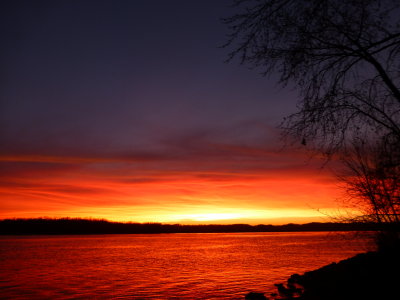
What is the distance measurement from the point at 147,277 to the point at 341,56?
30.7 metres

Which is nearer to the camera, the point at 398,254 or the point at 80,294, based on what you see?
the point at 398,254

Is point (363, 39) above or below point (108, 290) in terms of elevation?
above

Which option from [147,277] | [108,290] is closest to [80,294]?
[108,290]

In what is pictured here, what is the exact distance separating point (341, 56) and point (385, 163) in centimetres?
195

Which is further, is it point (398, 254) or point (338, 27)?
point (398, 254)

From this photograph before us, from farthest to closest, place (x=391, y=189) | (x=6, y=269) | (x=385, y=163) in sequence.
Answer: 1. (x=6, y=269)
2. (x=391, y=189)
3. (x=385, y=163)

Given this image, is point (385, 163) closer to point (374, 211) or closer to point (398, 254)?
point (374, 211)

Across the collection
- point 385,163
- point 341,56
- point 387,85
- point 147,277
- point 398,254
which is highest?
point 341,56

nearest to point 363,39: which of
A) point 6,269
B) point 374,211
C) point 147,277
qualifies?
point 374,211

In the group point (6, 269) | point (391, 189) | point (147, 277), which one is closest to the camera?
point (391, 189)

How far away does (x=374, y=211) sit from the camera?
9820mm

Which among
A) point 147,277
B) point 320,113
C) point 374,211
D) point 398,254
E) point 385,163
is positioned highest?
point 320,113

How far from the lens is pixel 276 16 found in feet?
17.2

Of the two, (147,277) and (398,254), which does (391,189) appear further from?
(147,277)
